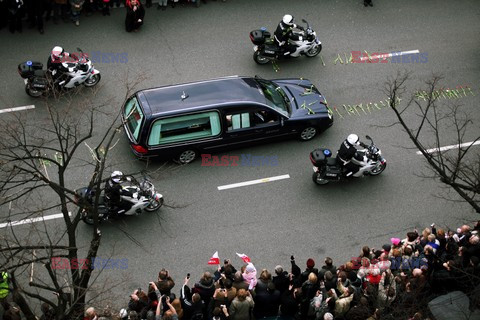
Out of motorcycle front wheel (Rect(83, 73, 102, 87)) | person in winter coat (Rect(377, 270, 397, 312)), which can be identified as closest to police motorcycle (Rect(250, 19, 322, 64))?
motorcycle front wheel (Rect(83, 73, 102, 87))

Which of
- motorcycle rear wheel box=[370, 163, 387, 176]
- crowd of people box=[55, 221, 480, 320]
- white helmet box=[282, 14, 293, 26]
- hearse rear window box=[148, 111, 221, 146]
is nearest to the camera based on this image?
crowd of people box=[55, 221, 480, 320]

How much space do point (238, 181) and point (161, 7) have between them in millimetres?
7600

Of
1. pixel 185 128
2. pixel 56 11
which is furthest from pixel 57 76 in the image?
pixel 185 128

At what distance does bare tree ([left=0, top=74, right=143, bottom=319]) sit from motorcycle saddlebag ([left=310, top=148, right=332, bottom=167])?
191 inches

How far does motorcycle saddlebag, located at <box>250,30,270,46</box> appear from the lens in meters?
22.4

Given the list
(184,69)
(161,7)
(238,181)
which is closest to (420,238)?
(238,181)

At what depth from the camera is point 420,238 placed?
56.7ft

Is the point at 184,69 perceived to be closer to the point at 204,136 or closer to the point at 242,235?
the point at 204,136

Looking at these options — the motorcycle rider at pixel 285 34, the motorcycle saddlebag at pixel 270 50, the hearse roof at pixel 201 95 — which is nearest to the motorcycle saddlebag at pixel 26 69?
the hearse roof at pixel 201 95

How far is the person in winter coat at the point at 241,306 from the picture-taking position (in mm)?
15266

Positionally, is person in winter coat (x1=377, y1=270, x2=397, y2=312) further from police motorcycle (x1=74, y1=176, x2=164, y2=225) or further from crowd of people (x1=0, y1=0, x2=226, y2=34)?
crowd of people (x1=0, y1=0, x2=226, y2=34)

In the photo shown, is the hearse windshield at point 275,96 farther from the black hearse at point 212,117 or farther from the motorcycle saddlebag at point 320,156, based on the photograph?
the motorcycle saddlebag at point 320,156

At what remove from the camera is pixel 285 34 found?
2239 cm

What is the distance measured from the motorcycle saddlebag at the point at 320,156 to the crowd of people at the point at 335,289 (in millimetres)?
3262
